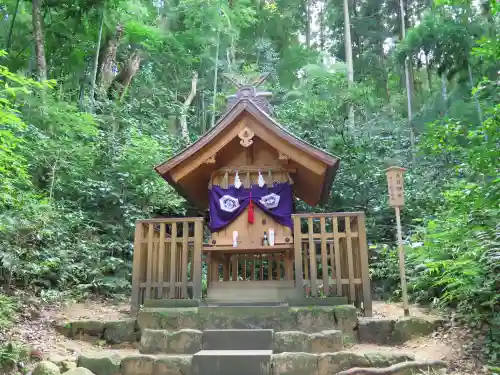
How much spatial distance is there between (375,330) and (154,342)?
2978 millimetres

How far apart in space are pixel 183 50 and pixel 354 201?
38.4ft

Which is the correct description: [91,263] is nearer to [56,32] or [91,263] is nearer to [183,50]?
[56,32]

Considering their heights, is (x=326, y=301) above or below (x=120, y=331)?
above

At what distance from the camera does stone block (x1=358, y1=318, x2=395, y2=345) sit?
557 cm

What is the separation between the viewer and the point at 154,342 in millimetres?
5148

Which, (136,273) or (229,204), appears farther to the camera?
(229,204)

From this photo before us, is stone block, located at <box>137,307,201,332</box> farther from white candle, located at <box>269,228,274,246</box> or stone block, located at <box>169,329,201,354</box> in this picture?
white candle, located at <box>269,228,274,246</box>

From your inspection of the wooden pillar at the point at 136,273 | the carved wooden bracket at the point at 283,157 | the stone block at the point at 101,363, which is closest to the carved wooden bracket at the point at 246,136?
the carved wooden bracket at the point at 283,157

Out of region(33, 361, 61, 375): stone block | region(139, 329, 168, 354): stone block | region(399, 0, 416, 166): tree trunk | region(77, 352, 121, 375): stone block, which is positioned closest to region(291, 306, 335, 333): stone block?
region(139, 329, 168, 354): stone block

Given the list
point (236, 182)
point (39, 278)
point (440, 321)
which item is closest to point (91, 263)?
point (39, 278)

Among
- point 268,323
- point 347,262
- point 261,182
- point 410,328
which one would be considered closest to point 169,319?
point 268,323

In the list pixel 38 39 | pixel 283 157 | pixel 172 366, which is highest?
pixel 38 39

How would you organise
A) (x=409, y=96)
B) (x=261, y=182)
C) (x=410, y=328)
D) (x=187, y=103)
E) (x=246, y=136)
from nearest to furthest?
(x=410, y=328), (x=246, y=136), (x=261, y=182), (x=187, y=103), (x=409, y=96)

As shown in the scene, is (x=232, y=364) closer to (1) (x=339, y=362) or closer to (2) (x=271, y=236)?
(1) (x=339, y=362)
